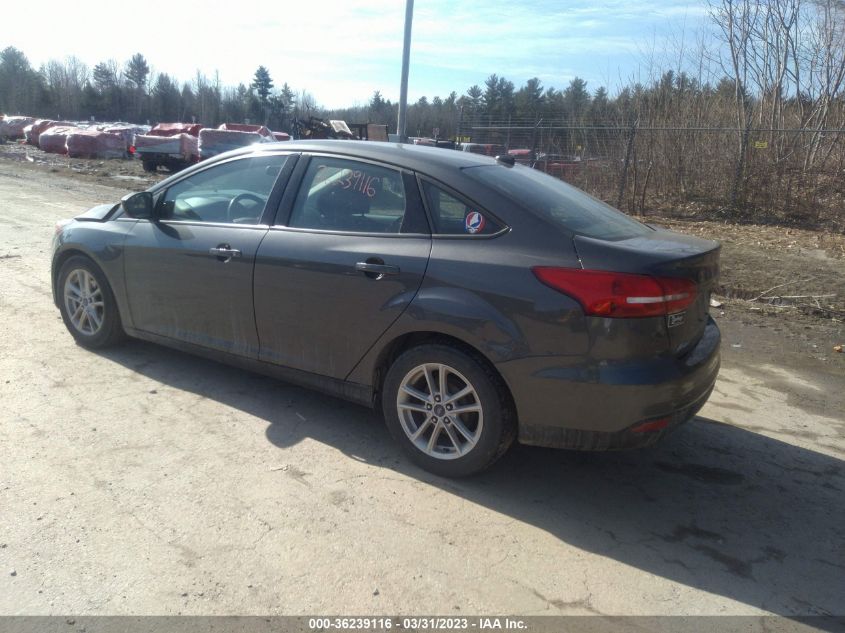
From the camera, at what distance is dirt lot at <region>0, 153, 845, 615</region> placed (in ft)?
9.17

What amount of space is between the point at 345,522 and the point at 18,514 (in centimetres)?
150

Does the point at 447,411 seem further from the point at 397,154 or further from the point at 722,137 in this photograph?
the point at 722,137

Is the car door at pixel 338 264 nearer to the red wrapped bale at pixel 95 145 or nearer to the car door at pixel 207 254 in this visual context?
the car door at pixel 207 254

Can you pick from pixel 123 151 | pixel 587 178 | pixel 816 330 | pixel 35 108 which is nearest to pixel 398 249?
pixel 816 330

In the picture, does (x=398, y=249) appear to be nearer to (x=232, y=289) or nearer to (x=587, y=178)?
(x=232, y=289)

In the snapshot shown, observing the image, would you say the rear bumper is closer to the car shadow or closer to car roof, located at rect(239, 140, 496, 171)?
the car shadow

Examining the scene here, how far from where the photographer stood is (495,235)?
3.53 m

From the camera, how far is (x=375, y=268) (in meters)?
3.74

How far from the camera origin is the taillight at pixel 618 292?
3146 mm

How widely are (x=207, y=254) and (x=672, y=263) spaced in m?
2.83

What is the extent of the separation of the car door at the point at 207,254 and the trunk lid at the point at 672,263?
6.80ft

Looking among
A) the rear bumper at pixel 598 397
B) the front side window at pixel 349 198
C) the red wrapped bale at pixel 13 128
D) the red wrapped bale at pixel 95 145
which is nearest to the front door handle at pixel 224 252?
the front side window at pixel 349 198

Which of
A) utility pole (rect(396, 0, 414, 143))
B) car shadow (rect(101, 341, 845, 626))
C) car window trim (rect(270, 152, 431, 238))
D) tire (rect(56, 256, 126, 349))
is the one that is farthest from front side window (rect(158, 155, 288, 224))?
utility pole (rect(396, 0, 414, 143))

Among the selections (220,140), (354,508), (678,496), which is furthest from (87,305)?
(220,140)
